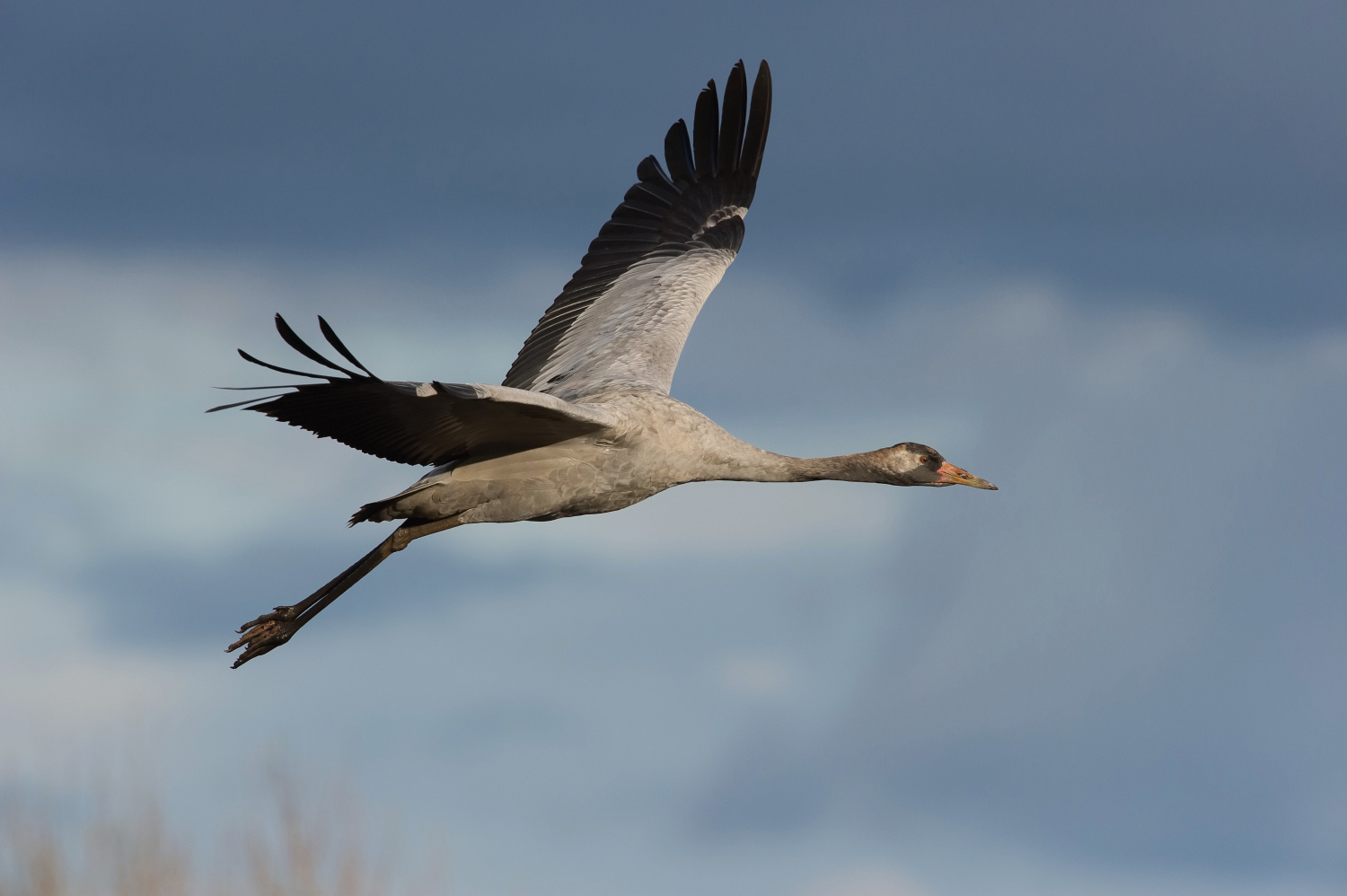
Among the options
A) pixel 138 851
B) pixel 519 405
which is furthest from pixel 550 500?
pixel 138 851

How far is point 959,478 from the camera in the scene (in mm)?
9141

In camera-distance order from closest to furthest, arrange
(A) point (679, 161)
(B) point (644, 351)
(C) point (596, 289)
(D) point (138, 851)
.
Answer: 1. (D) point (138, 851)
2. (B) point (644, 351)
3. (C) point (596, 289)
4. (A) point (679, 161)

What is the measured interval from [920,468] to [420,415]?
13.0 ft

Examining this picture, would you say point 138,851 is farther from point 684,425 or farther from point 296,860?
point 684,425

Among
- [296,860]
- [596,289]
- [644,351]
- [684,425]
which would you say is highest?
[596,289]

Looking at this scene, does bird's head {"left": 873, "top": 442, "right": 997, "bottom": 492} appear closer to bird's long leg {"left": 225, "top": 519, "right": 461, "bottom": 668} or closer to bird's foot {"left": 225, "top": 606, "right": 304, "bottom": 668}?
bird's long leg {"left": 225, "top": 519, "right": 461, "bottom": 668}

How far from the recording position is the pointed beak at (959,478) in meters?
9.13

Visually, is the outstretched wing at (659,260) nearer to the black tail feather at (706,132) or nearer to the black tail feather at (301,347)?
the black tail feather at (706,132)

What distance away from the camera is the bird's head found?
358 inches

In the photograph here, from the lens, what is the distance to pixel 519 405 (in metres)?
6.62

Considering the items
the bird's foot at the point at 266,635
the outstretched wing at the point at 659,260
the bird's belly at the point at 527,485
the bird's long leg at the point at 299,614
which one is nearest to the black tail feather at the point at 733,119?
the outstretched wing at the point at 659,260

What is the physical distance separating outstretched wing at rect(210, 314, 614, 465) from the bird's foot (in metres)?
1.53

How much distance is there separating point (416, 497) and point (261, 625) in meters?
1.47

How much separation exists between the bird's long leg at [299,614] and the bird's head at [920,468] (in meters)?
3.53
